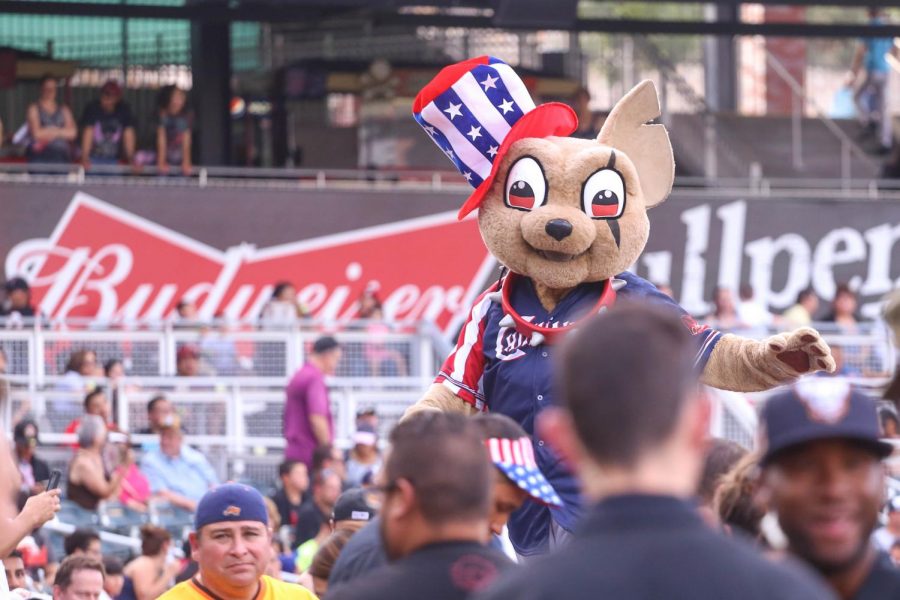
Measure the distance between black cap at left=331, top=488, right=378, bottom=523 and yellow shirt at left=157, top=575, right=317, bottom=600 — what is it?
38 cm

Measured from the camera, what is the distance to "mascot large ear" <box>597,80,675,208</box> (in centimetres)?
633

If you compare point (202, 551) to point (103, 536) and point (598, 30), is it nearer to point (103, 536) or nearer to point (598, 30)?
point (103, 536)

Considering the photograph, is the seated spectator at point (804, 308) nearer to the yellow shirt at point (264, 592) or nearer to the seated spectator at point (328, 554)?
the seated spectator at point (328, 554)

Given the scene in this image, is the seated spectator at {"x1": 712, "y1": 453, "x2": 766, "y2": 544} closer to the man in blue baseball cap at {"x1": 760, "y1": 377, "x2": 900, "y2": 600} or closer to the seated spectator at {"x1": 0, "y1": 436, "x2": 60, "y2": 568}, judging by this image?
the man in blue baseball cap at {"x1": 760, "y1": 377, "x2": 900, "y2": 600}

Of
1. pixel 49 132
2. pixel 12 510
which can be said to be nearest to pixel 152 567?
pixel 12 510

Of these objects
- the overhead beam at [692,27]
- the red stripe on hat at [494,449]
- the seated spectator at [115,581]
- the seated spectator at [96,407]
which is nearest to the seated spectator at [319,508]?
the seated spectator at [115,581]

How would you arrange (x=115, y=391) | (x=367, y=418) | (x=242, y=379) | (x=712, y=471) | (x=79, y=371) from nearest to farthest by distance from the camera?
(x=712, y=471)
(x=367, y=418)
(x=115, y=391)
(x=79, y=371)
(x=242, y=379)

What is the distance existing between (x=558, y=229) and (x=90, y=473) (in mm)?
5492

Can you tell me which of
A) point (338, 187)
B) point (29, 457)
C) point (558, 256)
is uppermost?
point (338, 187)

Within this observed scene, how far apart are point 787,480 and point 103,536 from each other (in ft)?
25.1

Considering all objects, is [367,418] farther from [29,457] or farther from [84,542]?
[84,542]

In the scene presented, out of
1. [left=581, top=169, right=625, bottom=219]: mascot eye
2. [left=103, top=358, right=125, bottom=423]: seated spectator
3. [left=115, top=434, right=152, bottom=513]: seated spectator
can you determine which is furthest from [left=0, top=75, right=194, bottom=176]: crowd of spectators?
[left=581, top=169, right=625, bottom=219]: mascot eye

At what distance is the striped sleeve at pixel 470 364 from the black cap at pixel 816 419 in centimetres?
280

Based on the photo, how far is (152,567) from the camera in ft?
29.5
